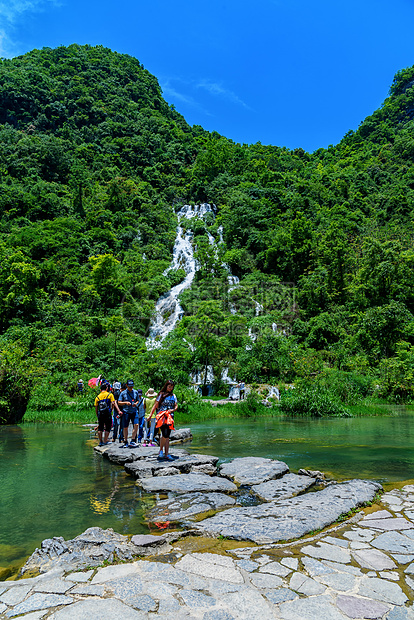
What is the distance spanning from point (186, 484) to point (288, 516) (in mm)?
2132

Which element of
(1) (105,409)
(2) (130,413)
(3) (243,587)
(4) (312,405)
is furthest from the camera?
(4) (312,405)

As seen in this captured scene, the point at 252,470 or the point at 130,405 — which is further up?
the point at 130,405

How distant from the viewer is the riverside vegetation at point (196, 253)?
77.4 feet

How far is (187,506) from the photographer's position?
5219mm

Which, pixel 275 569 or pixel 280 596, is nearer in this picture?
pixel 280 596

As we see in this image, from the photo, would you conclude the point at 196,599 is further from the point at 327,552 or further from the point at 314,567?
the point at 327,552

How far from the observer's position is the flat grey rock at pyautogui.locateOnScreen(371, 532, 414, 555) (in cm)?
361

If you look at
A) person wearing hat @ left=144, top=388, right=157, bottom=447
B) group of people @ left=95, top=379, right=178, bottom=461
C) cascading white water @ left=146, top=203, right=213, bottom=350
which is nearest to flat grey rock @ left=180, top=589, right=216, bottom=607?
group of people @ left=95, top=379, right=178, bottom=461

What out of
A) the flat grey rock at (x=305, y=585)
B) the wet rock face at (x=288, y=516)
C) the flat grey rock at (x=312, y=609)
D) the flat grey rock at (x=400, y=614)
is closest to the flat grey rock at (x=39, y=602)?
the flat grey rock at (x=312, y=609)

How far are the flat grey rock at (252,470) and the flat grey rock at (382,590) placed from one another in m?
3.44

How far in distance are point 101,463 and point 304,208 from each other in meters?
42.2

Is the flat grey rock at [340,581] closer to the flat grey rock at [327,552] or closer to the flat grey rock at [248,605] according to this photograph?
the flat grey rock at [327,552]

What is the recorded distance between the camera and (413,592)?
2857mm

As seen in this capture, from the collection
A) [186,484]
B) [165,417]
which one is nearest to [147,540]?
[186,484]
